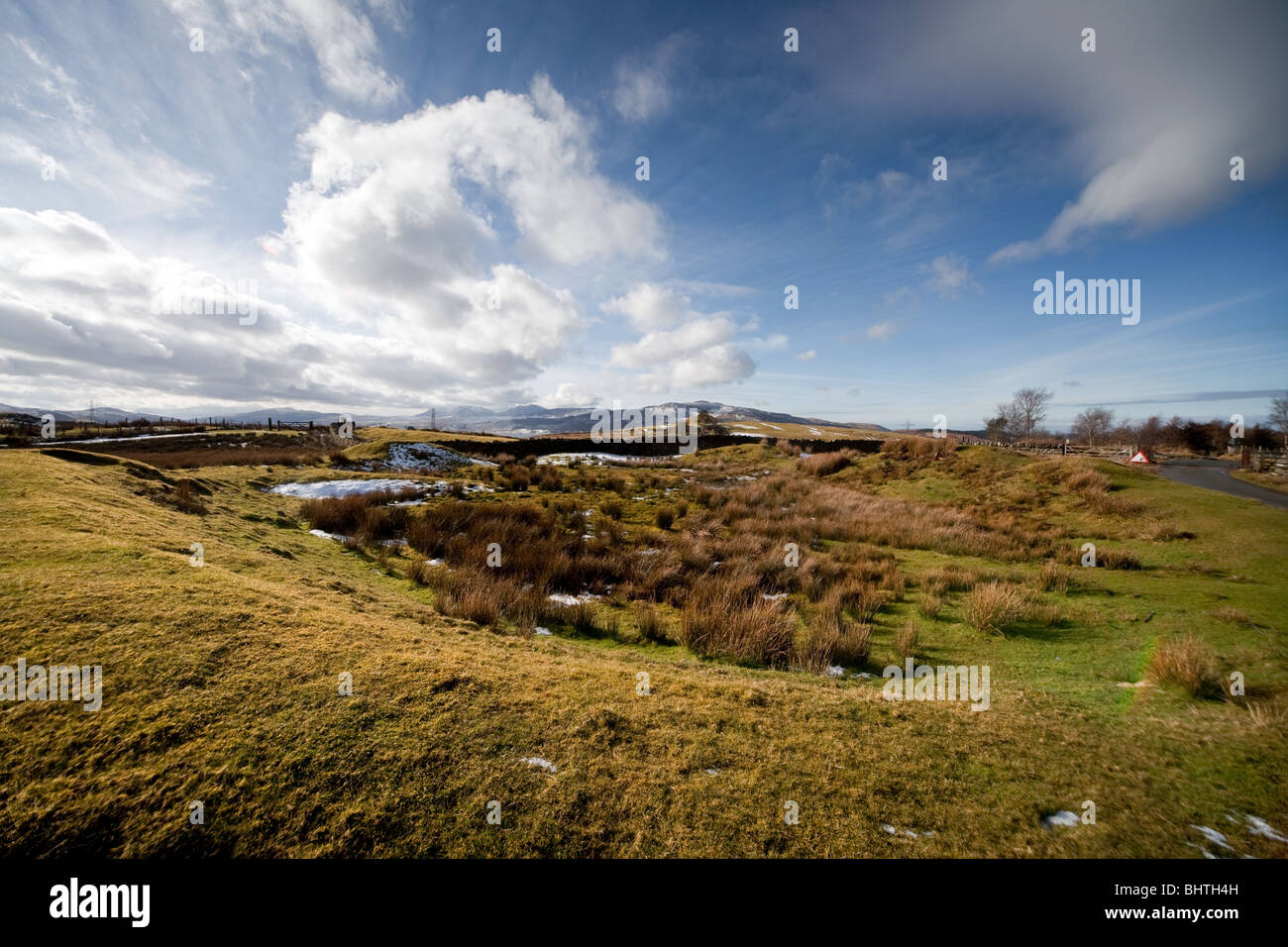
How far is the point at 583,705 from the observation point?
327cm

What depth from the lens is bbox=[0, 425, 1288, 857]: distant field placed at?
7.25 ft

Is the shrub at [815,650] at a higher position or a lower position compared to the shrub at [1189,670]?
lower

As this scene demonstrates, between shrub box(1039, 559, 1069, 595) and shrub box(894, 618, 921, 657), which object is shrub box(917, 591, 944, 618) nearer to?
shrub box(894, 618, 921, 657)

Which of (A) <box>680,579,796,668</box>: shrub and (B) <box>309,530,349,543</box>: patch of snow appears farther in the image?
(B) <box>309,530,349,543</box>: patch of snow

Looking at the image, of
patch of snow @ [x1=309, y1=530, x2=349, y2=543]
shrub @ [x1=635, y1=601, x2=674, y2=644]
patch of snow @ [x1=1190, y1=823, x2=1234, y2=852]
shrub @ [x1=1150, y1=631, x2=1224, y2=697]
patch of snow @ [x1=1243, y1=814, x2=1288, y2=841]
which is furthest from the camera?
patch of snow @ [x1=309, y1=530, x2=349, y2=543]

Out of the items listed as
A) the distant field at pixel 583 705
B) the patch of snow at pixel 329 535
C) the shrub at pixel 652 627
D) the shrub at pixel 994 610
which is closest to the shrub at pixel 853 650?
the distant field at pixel 583 705

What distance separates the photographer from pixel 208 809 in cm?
204

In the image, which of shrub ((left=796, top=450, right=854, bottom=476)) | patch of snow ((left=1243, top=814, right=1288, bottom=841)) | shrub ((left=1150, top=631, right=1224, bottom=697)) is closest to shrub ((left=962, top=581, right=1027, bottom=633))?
shrub ((left=1150, top=631, right=1224, bottom=697))

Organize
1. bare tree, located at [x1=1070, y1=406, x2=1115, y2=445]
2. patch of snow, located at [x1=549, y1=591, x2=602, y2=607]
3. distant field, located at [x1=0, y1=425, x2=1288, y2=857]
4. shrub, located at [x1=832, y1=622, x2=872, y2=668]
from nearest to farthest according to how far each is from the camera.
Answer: distant field, located at [x1=0, y1=425, x2=1288, y2=857]
shrub, located at [x1=832, y1=622, x2=872, y2=668]
patch of snow, located at [x1=549, y1=591, x2=602, y2=607]
bare tree, located at [x1=1070, y1=406, x2=1115, y2=445]

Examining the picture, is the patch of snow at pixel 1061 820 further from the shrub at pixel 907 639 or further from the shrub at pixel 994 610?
the shrub at pixel 994 610

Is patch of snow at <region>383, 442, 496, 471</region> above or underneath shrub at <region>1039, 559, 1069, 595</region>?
above

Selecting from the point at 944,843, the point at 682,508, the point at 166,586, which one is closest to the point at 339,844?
the point at 944,843

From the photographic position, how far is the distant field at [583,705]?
2209 millimetres

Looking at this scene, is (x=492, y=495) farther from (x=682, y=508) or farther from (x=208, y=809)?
(x=208, y=809)
